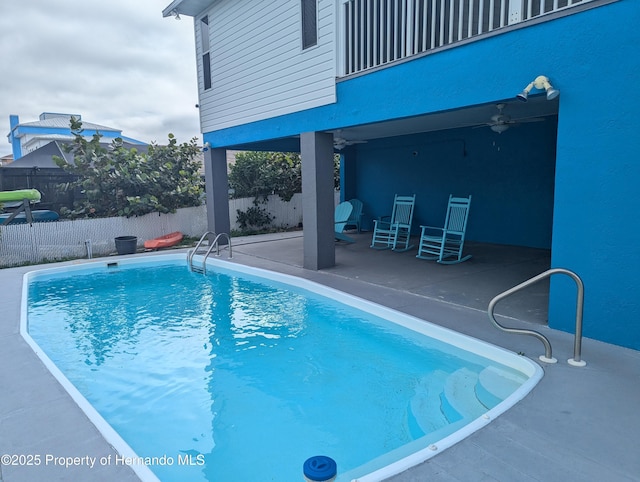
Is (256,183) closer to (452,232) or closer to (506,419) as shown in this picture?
(452,232)

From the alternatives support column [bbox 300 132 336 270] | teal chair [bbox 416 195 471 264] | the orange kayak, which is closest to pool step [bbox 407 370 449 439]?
support column [bbox 300 132 336 270]

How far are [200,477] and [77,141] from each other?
36.5ft

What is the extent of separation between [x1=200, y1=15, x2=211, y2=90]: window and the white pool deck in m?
7.40

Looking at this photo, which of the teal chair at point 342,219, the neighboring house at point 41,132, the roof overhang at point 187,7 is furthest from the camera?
the neighboring house at point 41,132

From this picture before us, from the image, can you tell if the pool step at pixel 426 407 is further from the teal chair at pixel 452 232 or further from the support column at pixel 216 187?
the support column at pixel 216 187

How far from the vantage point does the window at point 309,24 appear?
723 centimetres

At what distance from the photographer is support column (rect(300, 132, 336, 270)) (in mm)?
7383

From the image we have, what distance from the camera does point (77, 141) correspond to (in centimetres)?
1111

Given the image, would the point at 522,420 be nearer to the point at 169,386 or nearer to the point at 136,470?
the point at 136,470

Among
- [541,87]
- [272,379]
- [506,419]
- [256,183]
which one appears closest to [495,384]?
[506,419]

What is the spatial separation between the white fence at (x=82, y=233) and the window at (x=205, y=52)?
3.79 metres

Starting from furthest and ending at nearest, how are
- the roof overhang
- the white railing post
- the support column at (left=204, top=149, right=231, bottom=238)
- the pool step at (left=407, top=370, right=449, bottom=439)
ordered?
the support column at (left=204, top=149, right=231, bottom=238), the roof overhang, the white railing post, the pool step at (left=407, top=370, right=449, bottom=439)

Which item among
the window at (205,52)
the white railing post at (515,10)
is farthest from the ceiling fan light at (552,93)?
the window at (205,52)

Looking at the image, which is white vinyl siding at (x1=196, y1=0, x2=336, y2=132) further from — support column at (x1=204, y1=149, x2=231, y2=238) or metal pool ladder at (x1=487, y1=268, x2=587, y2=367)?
metal pool ladder at (x1=487, y1=268, x2=587, y2=367)
